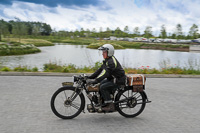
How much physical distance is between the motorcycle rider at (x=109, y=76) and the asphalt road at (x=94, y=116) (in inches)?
21.0

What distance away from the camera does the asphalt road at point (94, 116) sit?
4355 mm

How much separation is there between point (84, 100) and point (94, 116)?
0.55 metres

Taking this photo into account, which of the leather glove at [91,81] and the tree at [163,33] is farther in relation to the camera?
the tree at [163,33]

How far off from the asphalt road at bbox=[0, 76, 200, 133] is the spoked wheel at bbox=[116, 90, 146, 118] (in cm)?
15

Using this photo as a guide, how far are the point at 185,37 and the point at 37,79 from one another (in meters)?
95.6

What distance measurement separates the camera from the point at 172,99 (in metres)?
7.02

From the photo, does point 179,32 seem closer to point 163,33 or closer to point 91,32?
point 163,33

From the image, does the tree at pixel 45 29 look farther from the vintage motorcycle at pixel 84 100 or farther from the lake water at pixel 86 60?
the vintage motorcycle at pixel 84 100

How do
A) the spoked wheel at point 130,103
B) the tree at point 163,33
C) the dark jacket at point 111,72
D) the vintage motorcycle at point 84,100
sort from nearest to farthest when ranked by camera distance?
the dark jacket at point 111,72 < the vintage motorcycle at point 84,100 < the spoked wheel at point 130,103 < the tree at point 163,33

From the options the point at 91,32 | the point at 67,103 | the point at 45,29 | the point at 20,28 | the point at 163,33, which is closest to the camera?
the point at 67,103

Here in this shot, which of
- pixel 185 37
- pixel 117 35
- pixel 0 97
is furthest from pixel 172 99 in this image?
pixel 117 35

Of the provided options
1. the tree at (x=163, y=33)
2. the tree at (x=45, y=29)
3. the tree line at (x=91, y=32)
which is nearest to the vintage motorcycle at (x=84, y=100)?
the tree line at (x=91, y=32)

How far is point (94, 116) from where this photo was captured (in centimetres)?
516

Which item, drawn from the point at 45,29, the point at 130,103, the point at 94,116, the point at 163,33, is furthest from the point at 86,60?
the point at 45,29
